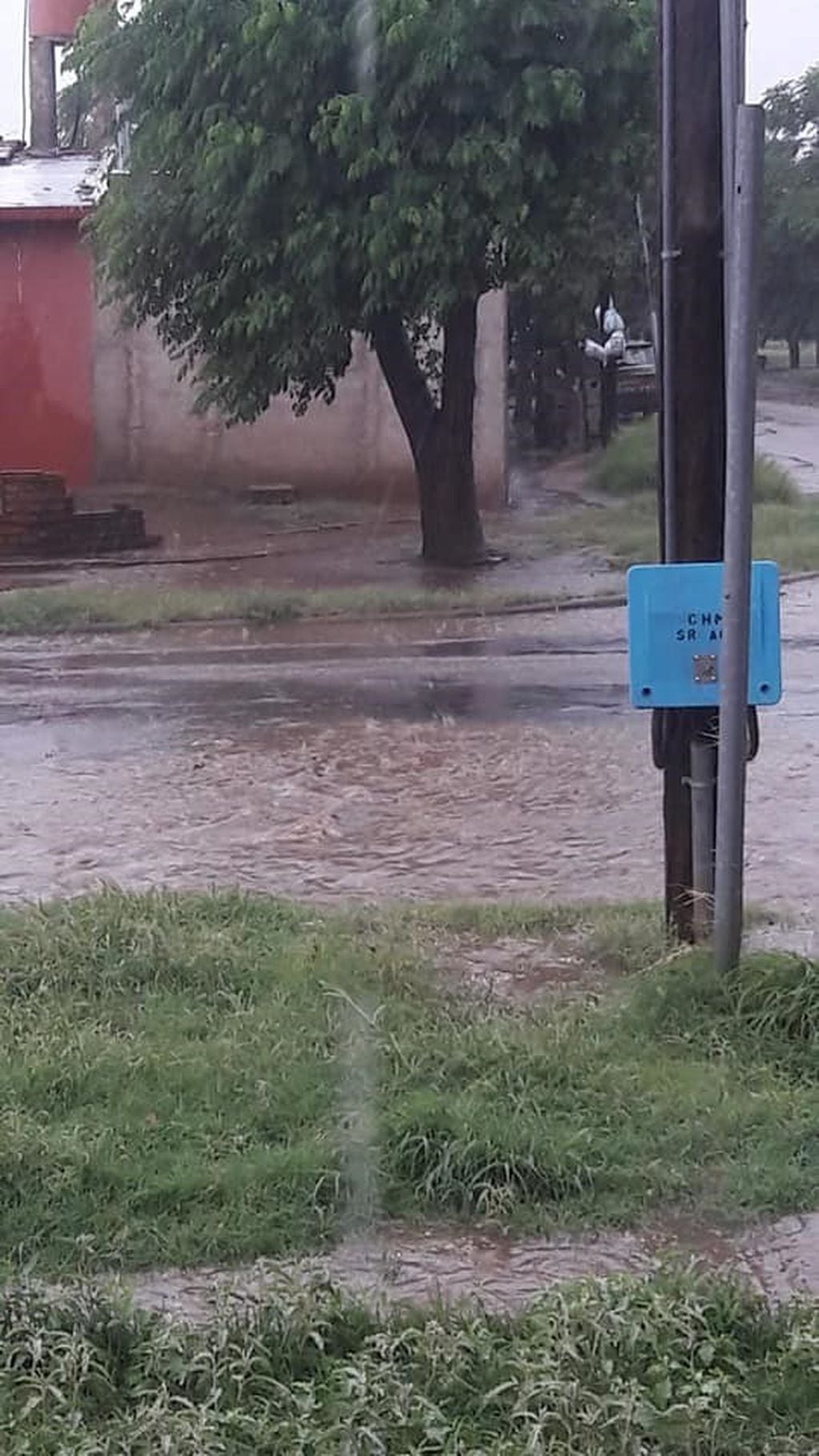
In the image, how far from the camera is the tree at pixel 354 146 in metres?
15.3

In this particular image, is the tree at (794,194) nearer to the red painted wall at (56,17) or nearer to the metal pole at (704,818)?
the red painted wall at (56,17)

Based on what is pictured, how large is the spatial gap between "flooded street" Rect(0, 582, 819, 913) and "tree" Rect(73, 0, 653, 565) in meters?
3.24

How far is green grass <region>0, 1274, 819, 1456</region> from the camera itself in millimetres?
3428

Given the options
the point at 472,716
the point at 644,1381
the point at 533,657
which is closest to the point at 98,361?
the point at 533,657

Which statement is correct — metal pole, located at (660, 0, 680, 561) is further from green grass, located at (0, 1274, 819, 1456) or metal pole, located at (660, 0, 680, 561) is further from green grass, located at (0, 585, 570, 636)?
green grass, located at (0, 585, 570, 636)

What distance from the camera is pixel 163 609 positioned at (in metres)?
15.1

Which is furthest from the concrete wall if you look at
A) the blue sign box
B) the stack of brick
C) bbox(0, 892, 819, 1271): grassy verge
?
the blue sign box

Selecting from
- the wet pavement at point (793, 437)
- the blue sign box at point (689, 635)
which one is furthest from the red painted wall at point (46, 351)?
the blue sign box at point (689, 635)

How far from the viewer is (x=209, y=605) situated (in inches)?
602

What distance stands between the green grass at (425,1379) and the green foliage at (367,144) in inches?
483

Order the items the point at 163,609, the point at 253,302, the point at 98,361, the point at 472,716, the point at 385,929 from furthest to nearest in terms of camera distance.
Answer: the point at 98,361
the point at 253,302
the point at 163,609
the point at 472,716
the point at 385,929

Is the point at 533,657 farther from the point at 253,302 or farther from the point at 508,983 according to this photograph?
the point at 508,983

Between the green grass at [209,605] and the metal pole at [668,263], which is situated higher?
the metal pole at [668,263]

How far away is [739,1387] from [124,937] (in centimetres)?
300
